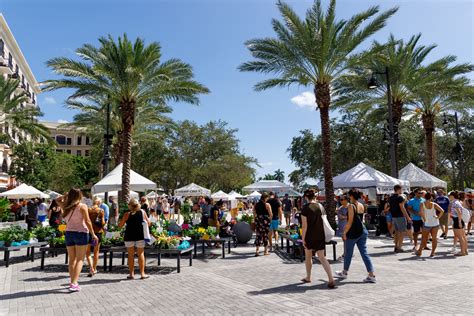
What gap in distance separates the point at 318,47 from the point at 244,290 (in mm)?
12270

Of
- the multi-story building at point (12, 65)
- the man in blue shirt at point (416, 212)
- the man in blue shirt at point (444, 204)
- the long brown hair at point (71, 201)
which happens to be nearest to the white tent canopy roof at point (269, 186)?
the man in blue shirt at point (444, 204)

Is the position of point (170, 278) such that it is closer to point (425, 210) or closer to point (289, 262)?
point (289, 262)

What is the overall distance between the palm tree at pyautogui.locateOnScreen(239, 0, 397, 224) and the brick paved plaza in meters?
8.71

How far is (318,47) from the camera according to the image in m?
16.3

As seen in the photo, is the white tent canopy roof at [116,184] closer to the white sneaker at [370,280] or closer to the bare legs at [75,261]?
the bare legs at [75,261]

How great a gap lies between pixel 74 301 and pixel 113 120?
2107cm

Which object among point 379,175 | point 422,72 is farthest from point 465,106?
point 379,175

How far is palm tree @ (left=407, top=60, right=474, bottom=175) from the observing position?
2092 centimetres

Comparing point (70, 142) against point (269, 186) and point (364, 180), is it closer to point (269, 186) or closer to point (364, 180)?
point (269, 186)

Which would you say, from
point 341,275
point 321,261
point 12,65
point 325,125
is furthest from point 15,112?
point 321,261

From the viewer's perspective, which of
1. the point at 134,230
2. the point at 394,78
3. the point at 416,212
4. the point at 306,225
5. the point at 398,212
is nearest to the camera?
the point at 306,225

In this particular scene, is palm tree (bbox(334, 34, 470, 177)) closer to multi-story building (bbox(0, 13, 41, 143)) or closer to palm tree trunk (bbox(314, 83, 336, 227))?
palm tree trunk (bbox(314, 83, 336, 227))

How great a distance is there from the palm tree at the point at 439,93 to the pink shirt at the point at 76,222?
62.6 ft

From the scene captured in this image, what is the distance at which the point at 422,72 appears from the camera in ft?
68.5
